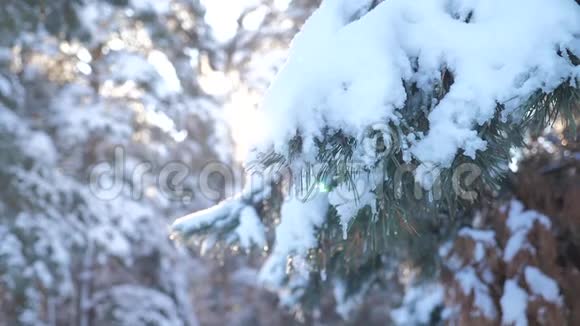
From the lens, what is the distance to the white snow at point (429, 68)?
133 cm

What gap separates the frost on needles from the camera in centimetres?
134

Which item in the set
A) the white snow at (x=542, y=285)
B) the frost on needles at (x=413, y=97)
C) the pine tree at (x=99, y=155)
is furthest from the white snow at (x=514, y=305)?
the pine tree at (x=99, y=155)

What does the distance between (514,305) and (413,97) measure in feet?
3.75

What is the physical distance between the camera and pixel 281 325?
1075cm

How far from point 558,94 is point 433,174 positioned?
0.35 meters

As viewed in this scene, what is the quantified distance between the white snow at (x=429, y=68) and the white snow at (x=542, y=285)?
1.08 meters

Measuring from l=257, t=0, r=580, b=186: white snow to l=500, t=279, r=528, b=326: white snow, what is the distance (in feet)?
3.51

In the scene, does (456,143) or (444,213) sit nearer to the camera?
(456,143)

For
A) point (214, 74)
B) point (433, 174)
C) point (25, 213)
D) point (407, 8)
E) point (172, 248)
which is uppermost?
point (214, 74)

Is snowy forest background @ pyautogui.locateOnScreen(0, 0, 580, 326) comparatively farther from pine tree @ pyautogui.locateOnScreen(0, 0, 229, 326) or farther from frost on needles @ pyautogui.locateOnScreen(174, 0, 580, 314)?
frost on needles @ pyautogui.locateOnScreen(174, 0, 580, 314)

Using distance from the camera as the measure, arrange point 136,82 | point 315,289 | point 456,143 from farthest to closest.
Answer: point 136,82 → point 315,289 → point 456,143

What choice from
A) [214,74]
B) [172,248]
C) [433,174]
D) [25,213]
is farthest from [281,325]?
[433,174]

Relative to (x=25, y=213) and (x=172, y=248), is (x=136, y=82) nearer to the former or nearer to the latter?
(x=25, y=213)

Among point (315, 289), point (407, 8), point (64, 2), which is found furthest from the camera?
point (64, 2)
